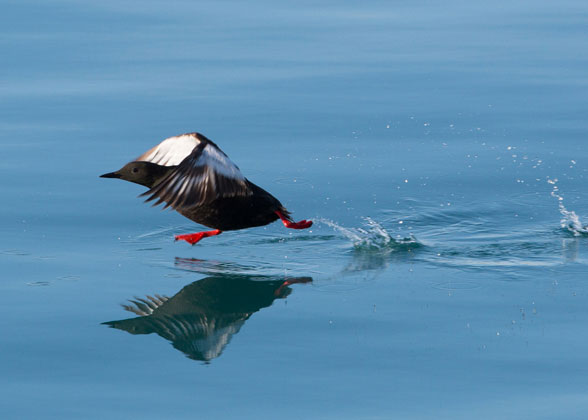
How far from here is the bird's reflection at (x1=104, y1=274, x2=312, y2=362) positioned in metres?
6.99

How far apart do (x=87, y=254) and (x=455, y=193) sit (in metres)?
3.43

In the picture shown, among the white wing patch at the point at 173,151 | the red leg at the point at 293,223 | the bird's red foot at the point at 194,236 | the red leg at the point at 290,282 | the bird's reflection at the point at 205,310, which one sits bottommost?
the bird's reflection at the point at 205,310

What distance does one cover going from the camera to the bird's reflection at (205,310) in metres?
6.99

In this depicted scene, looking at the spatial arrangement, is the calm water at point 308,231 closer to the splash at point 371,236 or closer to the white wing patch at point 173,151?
the splash at point 371,236

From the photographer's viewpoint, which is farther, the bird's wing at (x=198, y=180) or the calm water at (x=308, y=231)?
the bird's wing at (x=198, y=180)

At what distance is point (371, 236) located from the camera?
9.12 m

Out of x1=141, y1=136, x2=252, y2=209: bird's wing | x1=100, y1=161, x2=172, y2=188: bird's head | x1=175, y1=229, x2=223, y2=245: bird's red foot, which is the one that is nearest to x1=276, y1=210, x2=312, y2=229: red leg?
x1=175, y1=229, x2=223, y2=245: bird's red foot

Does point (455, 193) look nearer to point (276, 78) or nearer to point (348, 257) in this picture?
point (348, 257)

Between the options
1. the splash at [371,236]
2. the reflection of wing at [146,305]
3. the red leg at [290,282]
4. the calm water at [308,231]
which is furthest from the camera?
the splash at [371,236]

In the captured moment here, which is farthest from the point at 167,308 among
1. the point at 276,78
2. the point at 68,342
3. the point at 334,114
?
the point at 276,78

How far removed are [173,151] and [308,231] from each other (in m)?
1.40

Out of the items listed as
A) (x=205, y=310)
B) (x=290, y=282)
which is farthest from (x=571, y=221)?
(x=205, y=310)

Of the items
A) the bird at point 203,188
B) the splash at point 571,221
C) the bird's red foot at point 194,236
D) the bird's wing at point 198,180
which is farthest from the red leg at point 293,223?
the splash at point 571,221

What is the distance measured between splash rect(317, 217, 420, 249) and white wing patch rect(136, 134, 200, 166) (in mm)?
1544
